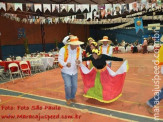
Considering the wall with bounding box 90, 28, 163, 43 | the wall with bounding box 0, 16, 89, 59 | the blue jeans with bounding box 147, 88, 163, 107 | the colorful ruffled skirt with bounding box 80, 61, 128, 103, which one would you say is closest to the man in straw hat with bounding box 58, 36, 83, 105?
the colorful ruffled skirt with bounding box 80, 61, 128, 103

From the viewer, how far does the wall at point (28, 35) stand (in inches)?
639

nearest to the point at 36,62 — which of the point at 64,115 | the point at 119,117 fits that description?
the point at 64,115

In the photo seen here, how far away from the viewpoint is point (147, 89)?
5.81m

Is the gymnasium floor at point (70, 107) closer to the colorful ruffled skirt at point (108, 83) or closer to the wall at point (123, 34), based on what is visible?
the colorful ruffled skirt at point (108, 83)

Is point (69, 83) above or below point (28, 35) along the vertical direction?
below

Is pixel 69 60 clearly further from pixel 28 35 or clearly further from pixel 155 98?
pixel 28 35

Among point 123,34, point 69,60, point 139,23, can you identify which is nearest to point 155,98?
point 69,60

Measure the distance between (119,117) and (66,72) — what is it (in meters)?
1.64

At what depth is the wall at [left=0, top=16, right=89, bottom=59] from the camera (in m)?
16.2

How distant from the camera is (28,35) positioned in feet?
61.4

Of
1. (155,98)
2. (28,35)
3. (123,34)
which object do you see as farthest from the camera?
(123,34)

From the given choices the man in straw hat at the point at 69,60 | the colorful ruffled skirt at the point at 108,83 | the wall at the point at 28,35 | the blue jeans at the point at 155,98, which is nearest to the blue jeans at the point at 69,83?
the man in straw hat at the point at 69,60

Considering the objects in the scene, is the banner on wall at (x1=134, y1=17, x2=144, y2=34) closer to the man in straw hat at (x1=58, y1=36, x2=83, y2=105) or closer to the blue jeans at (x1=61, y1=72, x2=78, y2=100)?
the man in straw hat at (x1=58, y1=36, x2=83, y2=105)

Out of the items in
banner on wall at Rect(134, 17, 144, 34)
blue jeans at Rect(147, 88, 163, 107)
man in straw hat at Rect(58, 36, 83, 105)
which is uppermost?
banner on wall at Rect(134, 17, 144, 34)
